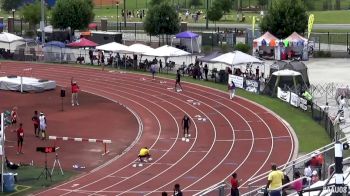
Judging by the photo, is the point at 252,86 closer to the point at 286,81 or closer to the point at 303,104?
the point at 286,81

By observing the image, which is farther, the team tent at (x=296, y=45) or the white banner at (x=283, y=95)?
the team tent at (x=296, y=45)

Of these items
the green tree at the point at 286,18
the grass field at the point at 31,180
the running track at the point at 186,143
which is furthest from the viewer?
the green tree at the point at 286,18

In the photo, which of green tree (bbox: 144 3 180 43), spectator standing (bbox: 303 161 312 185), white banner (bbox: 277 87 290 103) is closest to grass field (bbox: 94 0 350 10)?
green tree (bbox: 144 3 180 43)

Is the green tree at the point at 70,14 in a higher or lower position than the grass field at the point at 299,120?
higher

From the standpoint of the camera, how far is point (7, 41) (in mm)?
69438

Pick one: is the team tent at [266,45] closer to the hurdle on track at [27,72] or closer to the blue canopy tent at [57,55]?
the blue canopy tent at [57,55]

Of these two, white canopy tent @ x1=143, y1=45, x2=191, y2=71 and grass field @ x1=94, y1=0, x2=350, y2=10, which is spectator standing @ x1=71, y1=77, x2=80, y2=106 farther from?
grass field @ x1=94, y1=0, x2=350, y2=10

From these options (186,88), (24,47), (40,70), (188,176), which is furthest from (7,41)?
(188,176)

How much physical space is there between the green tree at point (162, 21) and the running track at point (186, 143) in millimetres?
20872

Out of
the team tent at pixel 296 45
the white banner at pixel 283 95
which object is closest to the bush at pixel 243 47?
the team tent at pixel 296 45

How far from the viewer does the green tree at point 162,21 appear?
7362 cm

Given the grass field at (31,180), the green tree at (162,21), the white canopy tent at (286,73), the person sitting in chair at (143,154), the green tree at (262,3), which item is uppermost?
the green tree at (262,3)

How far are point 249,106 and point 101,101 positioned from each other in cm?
916

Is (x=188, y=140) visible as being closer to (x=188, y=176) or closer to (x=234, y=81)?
(x=188, y=176)
